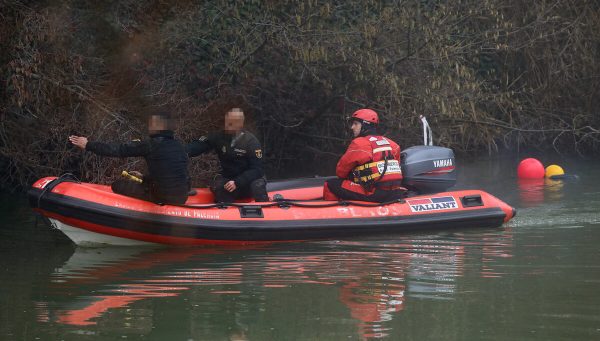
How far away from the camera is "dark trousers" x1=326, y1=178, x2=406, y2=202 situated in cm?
983

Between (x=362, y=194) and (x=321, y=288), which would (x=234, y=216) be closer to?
(x=362, y=194)

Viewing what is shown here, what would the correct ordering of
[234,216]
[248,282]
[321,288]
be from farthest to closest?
[234,216]
[248,282]
[321,288]

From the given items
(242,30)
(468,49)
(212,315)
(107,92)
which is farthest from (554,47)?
(212,315)

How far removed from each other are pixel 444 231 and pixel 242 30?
4.65 meters

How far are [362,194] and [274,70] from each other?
4.96m

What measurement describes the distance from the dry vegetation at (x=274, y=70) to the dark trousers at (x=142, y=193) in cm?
224

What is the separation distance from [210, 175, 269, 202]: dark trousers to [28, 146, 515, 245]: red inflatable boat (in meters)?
0.19

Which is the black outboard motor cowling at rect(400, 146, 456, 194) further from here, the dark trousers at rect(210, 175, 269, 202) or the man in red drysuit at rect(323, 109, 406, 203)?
the dark trousers at rect(210, 175, 269, 202)

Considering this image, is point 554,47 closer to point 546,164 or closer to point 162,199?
point 546,164

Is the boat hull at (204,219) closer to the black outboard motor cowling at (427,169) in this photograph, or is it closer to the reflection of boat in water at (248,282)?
the reflection of boat in water at (248,282)

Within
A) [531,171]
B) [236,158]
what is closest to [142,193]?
[236,158]

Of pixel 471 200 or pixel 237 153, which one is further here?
pixel 471 200

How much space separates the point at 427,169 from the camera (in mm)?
10297

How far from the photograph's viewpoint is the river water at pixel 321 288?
5.93 metres
